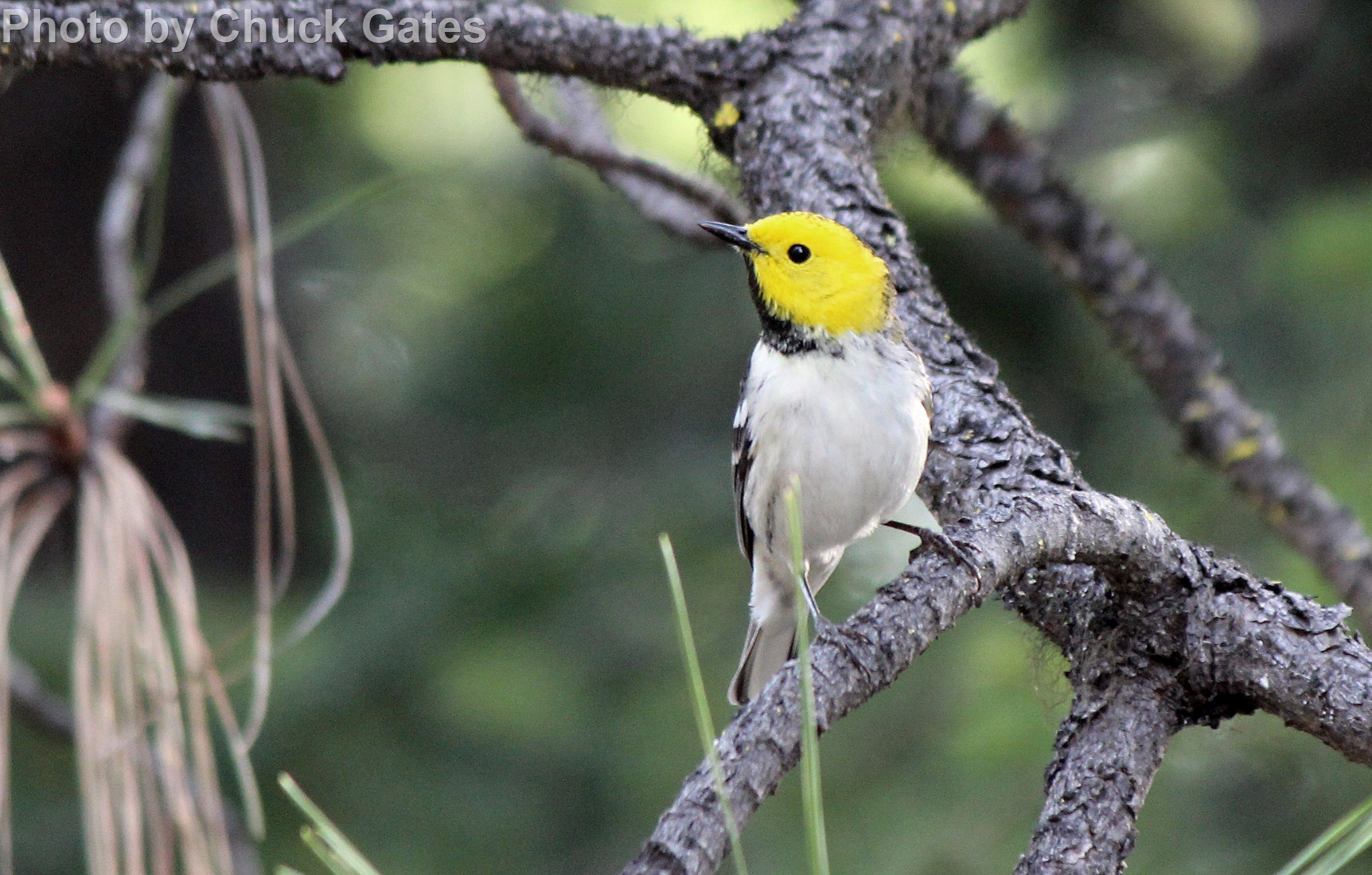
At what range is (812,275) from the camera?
1.67 meters

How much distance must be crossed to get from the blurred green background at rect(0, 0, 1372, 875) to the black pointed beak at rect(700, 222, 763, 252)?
5.8 inches

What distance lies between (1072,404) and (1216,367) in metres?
0.32

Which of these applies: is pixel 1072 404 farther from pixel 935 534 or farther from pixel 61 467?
pixel 61 467

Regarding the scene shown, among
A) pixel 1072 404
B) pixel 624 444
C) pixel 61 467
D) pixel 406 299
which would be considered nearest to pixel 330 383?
pixel 406 299

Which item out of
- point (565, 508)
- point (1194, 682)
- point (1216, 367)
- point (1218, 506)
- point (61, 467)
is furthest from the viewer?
point (565, 508)

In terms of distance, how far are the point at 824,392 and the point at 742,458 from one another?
0.21 meters

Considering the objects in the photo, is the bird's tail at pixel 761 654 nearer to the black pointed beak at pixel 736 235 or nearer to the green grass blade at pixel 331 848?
the black pointed beak at pixel 736 235

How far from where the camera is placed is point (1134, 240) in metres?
2.27

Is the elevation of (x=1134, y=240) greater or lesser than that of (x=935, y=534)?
greater

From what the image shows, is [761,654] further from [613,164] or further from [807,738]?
[807,738]

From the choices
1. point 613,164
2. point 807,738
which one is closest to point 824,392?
point 613,164

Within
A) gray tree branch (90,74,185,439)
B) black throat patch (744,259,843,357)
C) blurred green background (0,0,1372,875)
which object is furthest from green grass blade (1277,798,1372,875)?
gray tree branch (90,74,185,439)

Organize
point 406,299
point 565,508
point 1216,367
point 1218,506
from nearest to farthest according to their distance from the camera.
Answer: point 1216,367
point 1218,506
point 565,508
point 406,299

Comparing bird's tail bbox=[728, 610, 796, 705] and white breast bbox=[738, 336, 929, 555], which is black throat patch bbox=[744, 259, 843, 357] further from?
bird's tail bbox=[728, 610, 796, 705]
